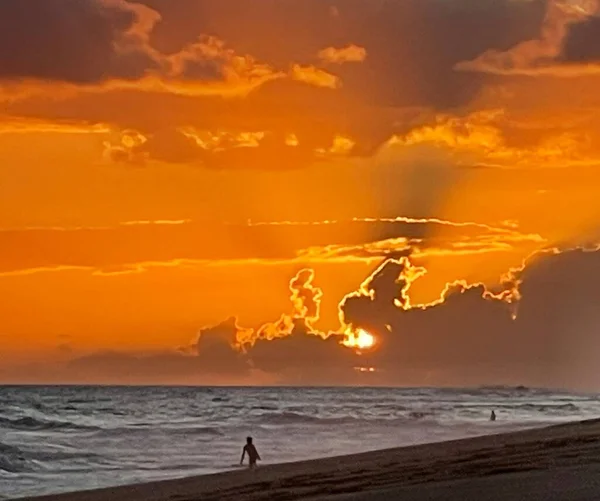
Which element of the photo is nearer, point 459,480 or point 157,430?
point 459,480

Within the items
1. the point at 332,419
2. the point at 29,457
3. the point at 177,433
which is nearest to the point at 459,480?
the point at 29,457

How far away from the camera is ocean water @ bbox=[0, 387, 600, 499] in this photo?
30031mm

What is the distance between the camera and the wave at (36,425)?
55.3m

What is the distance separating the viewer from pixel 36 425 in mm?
57344

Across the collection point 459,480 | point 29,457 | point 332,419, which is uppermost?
point 332,419

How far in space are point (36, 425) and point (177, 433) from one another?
10.8m

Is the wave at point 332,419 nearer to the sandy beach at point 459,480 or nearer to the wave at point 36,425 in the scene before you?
the wave at point 36,425

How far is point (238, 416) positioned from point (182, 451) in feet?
100

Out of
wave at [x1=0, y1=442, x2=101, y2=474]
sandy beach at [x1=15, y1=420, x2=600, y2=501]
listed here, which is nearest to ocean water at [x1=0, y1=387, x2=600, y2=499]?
wave at [x1=0, y1=442, x2=101, y2=474]

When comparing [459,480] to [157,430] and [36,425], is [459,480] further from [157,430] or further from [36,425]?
[36,425]

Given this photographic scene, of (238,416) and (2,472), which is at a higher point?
(238,416)

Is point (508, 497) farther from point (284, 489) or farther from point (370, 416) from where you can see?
point (370, 416)

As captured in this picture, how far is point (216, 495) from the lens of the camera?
14.9m

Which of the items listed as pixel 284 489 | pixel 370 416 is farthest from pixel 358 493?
pixel 370 416
